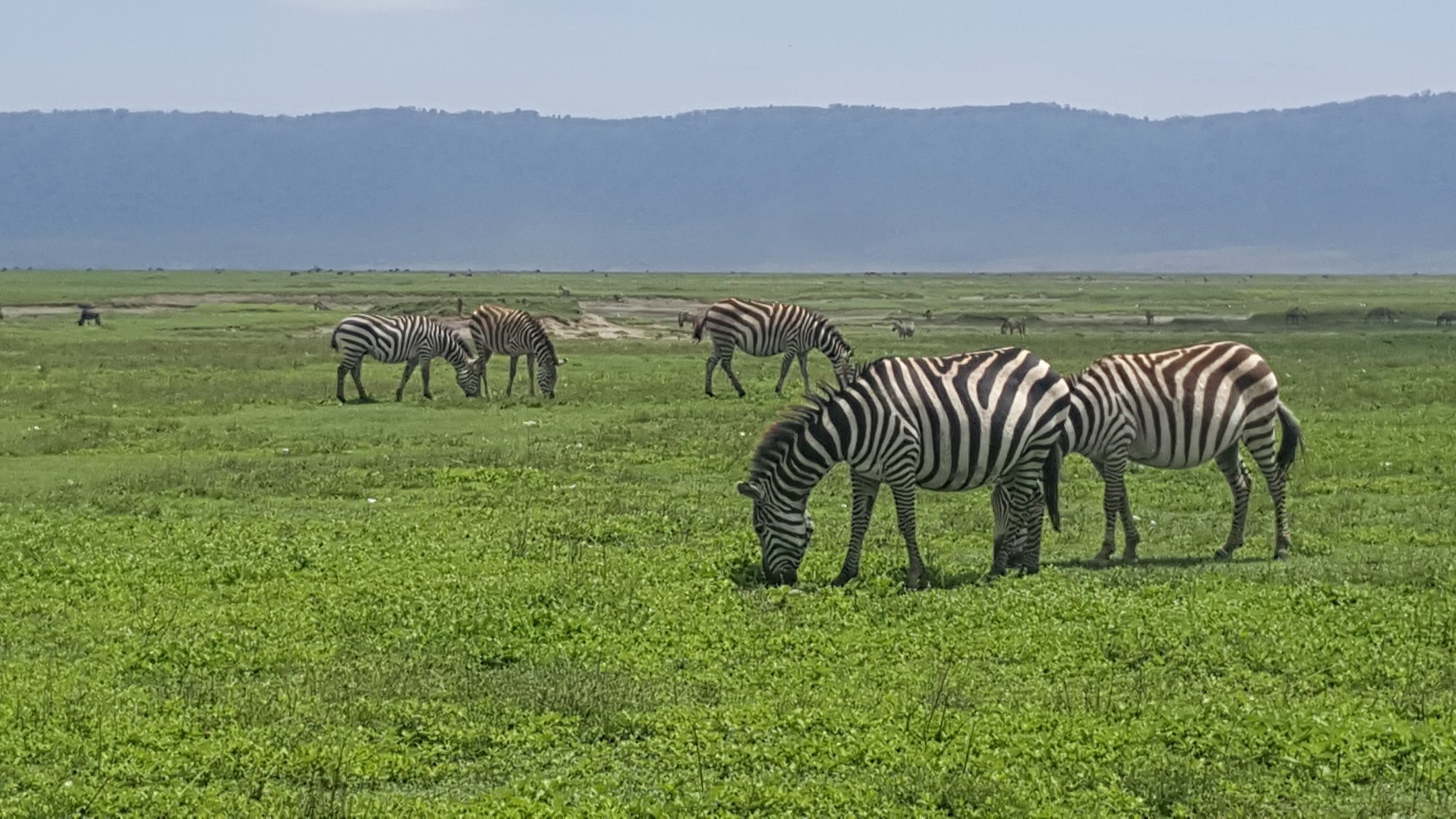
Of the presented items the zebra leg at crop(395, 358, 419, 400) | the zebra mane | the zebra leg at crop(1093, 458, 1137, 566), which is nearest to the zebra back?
the zebra leg at crop(1093, 458, 1137, 566)

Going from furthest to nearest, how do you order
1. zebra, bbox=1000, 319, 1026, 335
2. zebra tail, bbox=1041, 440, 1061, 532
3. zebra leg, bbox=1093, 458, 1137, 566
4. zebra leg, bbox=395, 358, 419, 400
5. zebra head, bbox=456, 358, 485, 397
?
zebra, bbox=1000, 319, 1026, 335 → zebra head, bbox=456, 358, 485, 397 → zebra leg, bbox=395, 358, 419, 400 → zebra leg, bbox=1093, 458, 1137, 566 → zebra tail, bbox=1041, 440, 1061, 532

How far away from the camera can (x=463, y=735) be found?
364 inches

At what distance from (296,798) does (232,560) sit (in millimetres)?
6585

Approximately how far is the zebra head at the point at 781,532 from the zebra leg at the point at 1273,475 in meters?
4.61

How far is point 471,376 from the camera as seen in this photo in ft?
108

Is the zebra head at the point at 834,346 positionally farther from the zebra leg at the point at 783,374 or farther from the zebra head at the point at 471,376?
the zebra head at the point at 471,376

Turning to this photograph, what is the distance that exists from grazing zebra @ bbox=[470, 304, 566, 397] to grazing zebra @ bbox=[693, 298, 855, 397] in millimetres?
3327

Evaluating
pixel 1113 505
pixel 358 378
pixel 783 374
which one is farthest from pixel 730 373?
pixel 1113 505

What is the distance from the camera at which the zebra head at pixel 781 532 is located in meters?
13.6

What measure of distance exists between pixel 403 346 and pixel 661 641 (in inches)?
877

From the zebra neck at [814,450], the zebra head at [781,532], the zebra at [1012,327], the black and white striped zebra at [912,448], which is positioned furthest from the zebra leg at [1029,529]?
the zebra at [1012,327]

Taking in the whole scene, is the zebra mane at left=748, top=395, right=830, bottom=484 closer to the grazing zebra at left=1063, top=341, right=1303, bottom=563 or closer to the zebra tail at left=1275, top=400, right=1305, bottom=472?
the grazing zebra at left=1063, top=341, right=1303, bottom=563

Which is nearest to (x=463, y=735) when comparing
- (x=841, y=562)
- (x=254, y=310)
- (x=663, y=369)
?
(x=841, y=562)

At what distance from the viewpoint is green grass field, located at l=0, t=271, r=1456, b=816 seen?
27.8 ft
